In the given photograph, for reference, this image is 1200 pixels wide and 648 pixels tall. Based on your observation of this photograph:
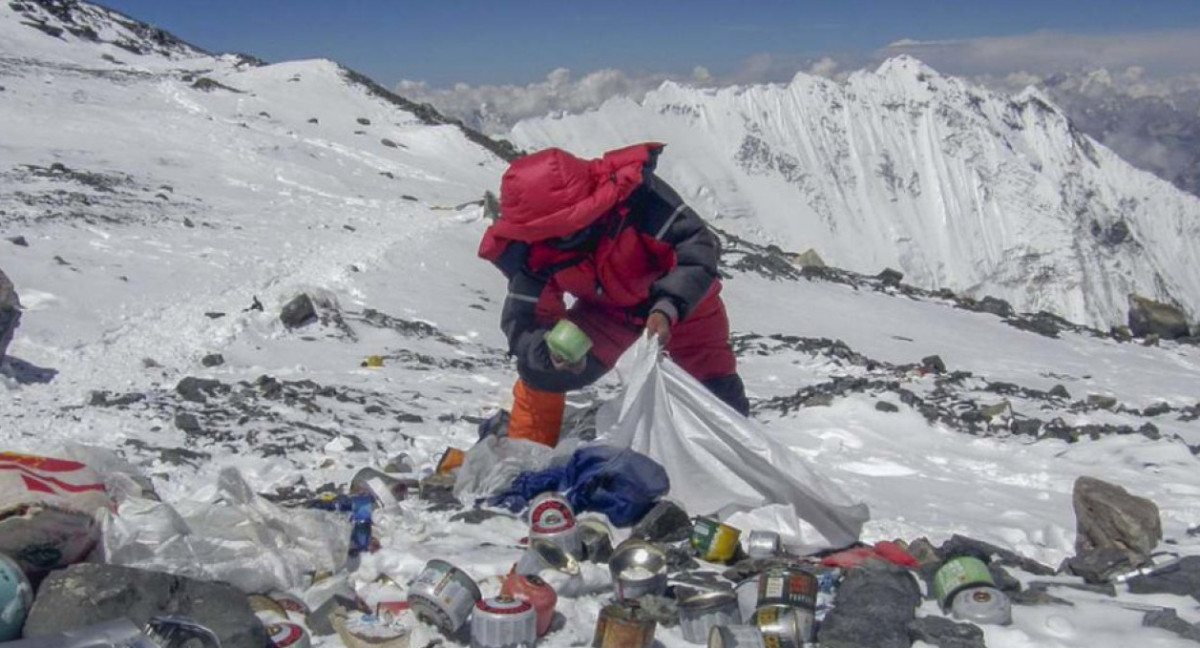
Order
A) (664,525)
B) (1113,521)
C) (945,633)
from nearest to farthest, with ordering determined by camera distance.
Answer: (945,633) → (664,525) → (1113,521)

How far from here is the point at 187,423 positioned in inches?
285

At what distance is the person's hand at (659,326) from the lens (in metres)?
5.80

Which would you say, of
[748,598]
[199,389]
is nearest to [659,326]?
[748,598]

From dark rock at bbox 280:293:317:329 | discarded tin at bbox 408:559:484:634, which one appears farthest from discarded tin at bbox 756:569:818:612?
dark rock at bbox 280:293:317:329

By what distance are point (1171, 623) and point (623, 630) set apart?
1.91m

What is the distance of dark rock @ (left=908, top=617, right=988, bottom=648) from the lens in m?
3.71

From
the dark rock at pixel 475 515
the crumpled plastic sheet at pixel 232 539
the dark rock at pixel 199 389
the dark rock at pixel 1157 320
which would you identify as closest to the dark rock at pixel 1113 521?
the dark rock at pixel 475 515

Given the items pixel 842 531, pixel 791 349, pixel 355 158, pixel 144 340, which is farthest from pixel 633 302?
pixel 355 158

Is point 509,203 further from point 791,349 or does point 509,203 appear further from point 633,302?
point 791,349

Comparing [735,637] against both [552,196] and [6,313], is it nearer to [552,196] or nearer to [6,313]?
[552,196]

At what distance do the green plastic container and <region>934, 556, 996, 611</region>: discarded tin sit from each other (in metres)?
2.15

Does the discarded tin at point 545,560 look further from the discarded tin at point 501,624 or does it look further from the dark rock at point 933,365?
the dark rock at point 933,365

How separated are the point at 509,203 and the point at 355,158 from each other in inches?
758

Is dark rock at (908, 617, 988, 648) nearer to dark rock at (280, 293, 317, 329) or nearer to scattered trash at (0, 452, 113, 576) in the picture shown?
scattered trash at (0, 452, 113, 576)
